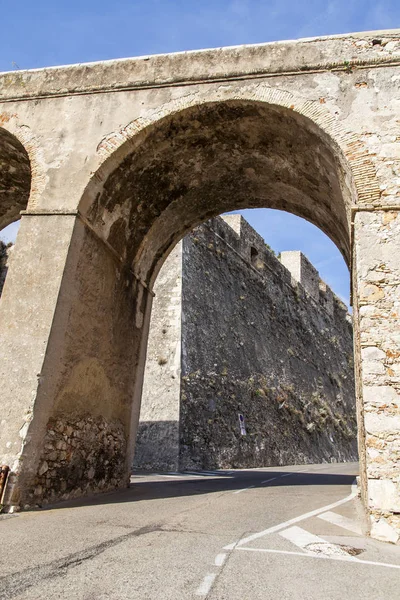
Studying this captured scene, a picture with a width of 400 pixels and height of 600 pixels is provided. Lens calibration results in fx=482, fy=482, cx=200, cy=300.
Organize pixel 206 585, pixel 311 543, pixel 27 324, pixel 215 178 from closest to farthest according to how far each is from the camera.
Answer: pixel 206 585 → pixel 311 543 → pixel 27 324 → pixel 215 178

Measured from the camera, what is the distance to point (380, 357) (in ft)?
16.3

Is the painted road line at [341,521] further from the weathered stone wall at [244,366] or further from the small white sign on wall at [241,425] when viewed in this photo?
the small white sign on wall at [241,425]

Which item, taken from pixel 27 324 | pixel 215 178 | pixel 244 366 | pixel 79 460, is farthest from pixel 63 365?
pixel 244 366

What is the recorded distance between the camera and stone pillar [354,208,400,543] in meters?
4.50

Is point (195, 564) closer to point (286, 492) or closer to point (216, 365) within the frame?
point (286, 492)

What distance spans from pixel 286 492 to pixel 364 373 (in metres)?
3.69

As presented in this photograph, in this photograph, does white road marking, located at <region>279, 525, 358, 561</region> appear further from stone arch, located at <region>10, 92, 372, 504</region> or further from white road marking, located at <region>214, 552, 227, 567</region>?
stone arch, located at <region>10, 92, 372, 504</region>

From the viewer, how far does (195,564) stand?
3.12m

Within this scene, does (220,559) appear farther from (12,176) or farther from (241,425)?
(241,425)

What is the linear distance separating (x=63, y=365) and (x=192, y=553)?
10.6ft

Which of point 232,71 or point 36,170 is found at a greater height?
point 232,71

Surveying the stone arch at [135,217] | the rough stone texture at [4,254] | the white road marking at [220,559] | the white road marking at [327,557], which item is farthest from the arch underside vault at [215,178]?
the rough stone texture at [4,254]

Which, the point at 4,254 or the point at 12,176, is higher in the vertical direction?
the point at 4,254

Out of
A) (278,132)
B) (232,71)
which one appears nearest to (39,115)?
(232,71)
